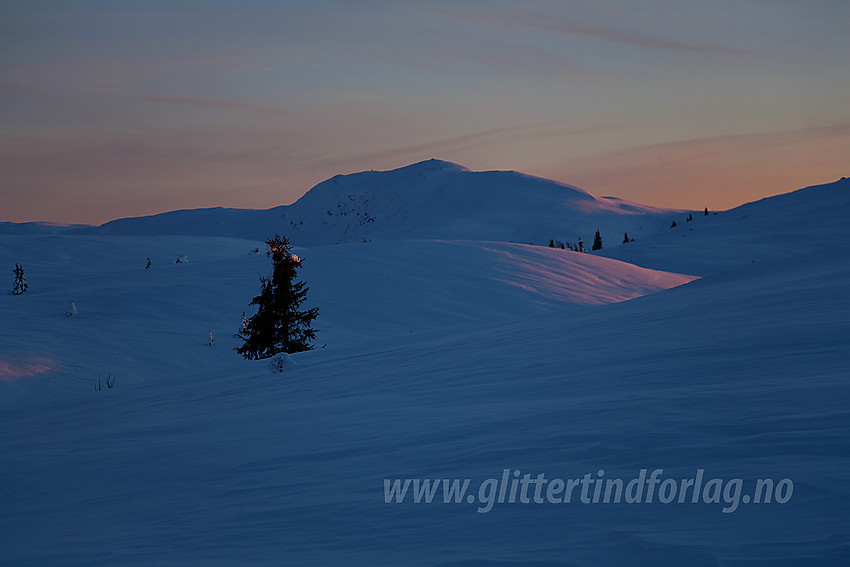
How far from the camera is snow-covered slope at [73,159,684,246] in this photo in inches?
3455

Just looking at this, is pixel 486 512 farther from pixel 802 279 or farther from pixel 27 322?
pixel 27 322

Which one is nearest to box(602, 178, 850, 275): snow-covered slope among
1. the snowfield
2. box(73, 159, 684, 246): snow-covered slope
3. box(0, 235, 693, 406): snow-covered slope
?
box(0, 235, 693, 406): snow-covered slope

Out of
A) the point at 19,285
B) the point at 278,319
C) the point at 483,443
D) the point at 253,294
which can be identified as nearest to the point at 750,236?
the point at 253,294

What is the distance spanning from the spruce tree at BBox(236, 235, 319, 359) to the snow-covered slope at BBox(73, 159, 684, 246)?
56.8 metres

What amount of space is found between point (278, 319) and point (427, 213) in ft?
312

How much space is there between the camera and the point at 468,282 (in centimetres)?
2567

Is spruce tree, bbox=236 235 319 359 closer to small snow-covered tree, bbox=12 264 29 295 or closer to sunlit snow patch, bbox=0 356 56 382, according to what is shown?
sunlit snow patch, bbox=0 356 56 382

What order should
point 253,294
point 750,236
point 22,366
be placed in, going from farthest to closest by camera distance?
point 750,236, point 253,294, point 22,366

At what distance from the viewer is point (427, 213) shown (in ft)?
366

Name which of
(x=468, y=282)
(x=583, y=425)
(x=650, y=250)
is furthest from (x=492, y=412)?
(x=650, y=250)

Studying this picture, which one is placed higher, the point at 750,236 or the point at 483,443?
the point at 750,236

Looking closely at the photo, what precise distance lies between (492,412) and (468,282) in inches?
829

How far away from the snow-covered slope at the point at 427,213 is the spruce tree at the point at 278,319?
5680 centimetres

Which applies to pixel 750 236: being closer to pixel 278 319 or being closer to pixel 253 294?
pixel 253 294
